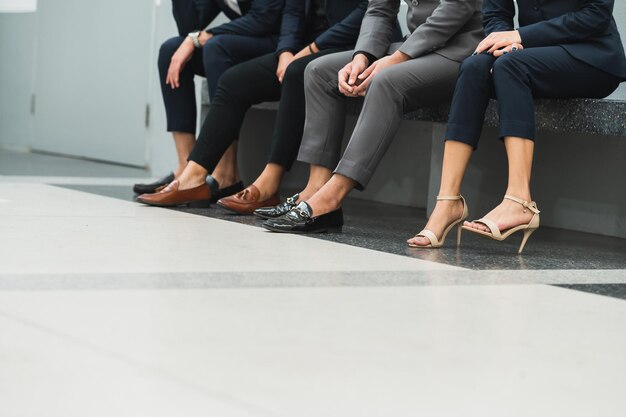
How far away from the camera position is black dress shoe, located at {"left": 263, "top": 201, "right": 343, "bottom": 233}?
2.85m

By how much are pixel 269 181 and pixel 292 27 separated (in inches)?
22.1

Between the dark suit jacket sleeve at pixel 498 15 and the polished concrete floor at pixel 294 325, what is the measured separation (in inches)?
24.3

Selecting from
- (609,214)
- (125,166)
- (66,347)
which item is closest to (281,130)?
(609,214)

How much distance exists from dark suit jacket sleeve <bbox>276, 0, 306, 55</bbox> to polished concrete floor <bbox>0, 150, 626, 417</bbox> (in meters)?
0.87

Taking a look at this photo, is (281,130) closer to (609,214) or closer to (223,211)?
(223,211)

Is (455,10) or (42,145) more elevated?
(455,10)

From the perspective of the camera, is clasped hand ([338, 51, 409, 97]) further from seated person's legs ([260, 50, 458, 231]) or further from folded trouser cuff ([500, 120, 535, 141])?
folded trouser cuff ([500, 120, 535, 141])

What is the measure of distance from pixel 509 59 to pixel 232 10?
145 cm

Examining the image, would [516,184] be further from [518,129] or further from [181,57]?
[181,57]

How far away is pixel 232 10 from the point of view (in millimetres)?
3863

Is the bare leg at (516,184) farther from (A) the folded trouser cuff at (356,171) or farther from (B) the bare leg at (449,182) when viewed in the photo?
(A) the folded trouser cuff at (356,171)

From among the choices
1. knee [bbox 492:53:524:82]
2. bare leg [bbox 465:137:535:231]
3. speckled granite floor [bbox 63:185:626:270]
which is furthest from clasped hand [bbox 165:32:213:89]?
bare leg [bbox 465:137:535:231]

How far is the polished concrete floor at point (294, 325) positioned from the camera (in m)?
1.22

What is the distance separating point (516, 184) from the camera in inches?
104
